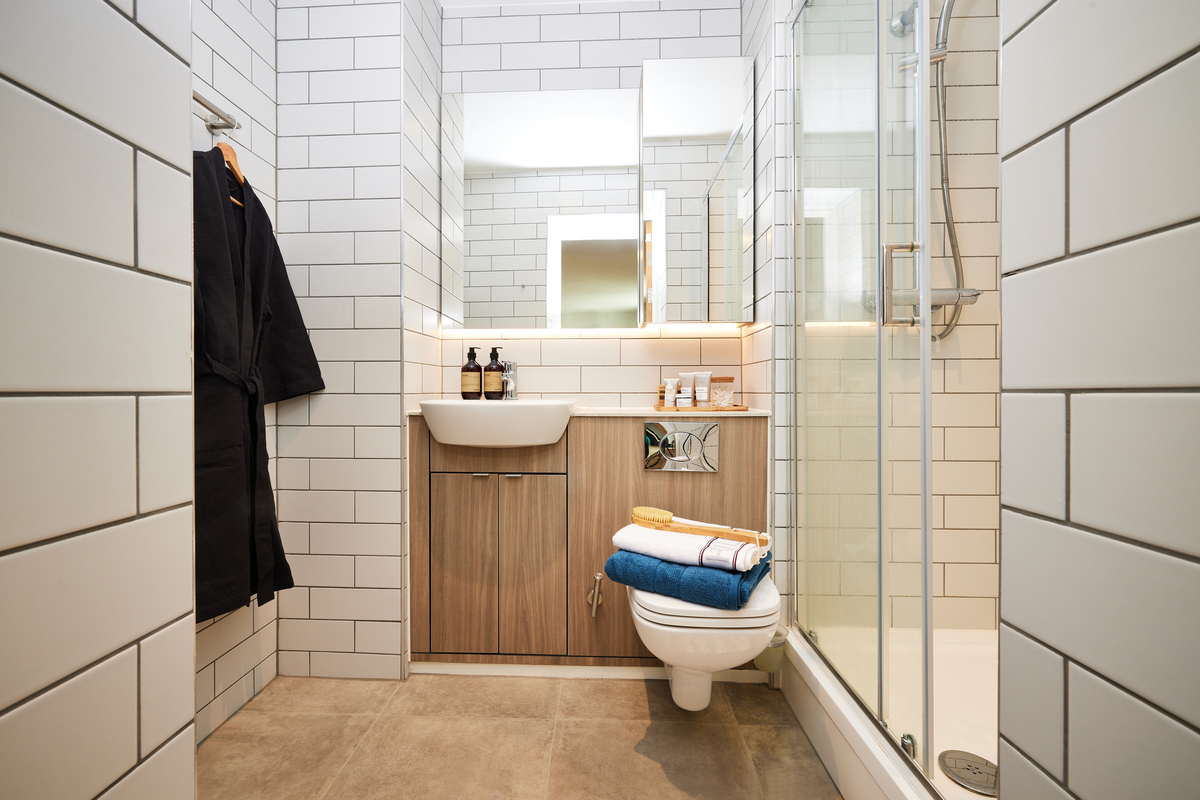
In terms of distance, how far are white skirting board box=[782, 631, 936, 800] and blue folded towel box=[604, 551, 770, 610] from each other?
0.32 meters

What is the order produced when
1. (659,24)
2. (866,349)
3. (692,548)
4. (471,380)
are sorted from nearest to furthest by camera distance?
(866,349)
(692,548)
(471,380)
(659,24)

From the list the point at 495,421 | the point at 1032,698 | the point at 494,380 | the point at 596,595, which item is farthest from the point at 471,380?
the point at 1032,698

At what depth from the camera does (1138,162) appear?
44 centimetres

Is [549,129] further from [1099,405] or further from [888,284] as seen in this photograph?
[1099,405]

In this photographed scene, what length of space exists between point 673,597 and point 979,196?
1.38m

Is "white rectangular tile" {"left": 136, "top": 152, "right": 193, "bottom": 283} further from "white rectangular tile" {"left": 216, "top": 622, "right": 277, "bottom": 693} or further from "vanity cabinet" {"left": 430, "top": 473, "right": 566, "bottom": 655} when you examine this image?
"white rectangular tile" {"left": 216, "top": 622, "right": 277, "bottom": 693}

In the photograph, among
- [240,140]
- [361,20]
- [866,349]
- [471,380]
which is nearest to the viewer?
[866,349]

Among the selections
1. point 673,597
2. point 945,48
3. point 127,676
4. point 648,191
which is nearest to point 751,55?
point 648,191

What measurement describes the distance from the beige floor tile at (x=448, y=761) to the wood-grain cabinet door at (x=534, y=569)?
30cm

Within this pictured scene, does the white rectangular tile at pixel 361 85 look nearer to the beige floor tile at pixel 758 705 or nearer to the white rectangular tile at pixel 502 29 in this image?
the white rectangular tile at pixel 502 29

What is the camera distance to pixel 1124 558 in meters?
0.45

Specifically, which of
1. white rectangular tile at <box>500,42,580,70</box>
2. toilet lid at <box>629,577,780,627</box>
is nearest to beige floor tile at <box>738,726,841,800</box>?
toilet lid at <box>629,577,780,627</box>

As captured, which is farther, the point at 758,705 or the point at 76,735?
the point at 758,705

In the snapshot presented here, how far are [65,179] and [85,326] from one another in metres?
0.10
